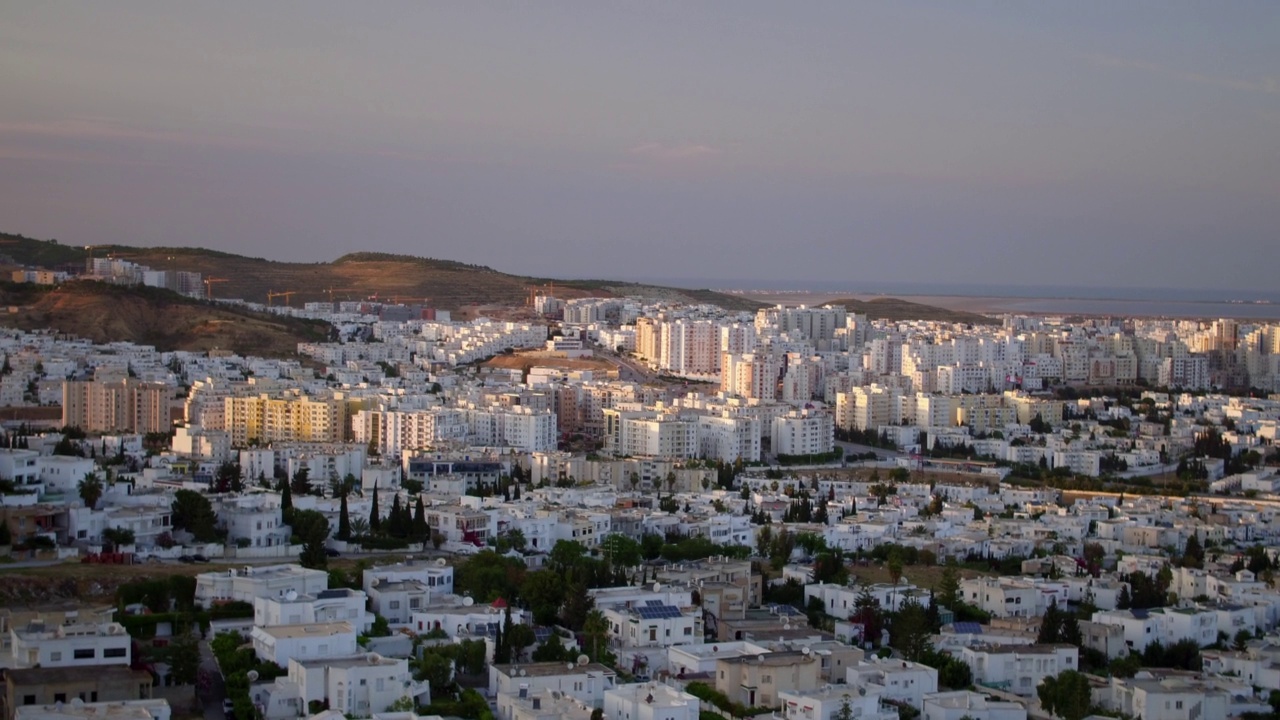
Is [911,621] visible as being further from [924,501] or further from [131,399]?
[131,399]

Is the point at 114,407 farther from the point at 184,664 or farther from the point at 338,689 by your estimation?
the point at 338,689

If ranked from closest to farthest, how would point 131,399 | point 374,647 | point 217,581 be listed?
point 374,647
point 217,581
point 131,399

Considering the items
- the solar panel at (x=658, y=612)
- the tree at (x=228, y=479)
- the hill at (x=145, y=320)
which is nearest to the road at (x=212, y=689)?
the solar panel at (x=658, y=612)

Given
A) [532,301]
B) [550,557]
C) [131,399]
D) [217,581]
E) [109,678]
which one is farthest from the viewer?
[532,301]

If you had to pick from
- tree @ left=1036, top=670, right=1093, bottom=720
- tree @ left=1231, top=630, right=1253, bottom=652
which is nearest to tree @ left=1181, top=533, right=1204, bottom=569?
tree @ left=1231, top=630, right=1253, bottom=652

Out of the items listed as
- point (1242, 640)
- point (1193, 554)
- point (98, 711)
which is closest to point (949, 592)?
point (1242, 640)

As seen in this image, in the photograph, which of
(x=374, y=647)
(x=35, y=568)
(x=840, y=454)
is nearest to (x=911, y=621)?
(x=374, y=647)

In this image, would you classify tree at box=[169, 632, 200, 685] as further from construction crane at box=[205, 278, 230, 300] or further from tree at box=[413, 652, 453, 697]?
construction crane at box=[205, 278, 230, 300]
